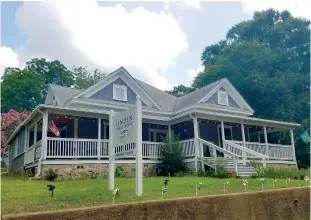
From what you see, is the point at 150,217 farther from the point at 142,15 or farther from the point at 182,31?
the point at 182,31

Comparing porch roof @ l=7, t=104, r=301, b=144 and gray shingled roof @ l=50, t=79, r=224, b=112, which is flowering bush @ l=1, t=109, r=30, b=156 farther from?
gray shingled roof @ l=50, t=79, r=224, b=112

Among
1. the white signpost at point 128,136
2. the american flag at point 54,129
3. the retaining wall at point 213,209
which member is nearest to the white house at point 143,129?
the american flag at point 54,129

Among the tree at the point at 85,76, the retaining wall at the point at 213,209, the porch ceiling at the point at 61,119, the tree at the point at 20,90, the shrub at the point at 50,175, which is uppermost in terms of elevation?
the tree at the point at 85,76

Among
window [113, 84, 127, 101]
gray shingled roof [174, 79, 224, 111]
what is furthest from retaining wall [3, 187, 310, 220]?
gray shingled roof [174, 79, 224, 111]

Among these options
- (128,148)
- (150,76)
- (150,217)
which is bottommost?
(150,217)

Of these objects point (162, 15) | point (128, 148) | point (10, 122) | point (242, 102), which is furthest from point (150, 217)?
point (10, 122)

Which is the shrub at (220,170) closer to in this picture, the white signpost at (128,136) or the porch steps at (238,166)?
the porch steps at (238,166)

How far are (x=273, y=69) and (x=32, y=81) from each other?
983 inches

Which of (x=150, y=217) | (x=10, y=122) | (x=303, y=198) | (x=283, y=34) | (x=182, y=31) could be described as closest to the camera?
(x=150, y=217)

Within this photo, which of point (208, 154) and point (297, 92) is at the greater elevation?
point (297, 92)

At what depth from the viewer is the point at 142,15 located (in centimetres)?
997

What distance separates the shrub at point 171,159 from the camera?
14922 millimetres

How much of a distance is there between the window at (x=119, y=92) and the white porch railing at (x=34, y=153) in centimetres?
528

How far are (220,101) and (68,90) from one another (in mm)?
9562
